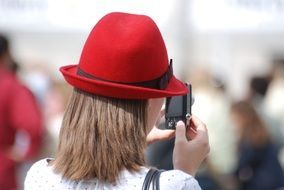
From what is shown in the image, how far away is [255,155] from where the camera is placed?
24.3 feet

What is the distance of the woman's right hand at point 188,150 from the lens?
2641 mm

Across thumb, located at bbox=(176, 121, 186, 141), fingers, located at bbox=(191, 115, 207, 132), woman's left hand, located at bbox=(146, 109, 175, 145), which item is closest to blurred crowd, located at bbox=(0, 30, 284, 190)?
woman's left hand, located at bbox=(146, 109, 175, 145)

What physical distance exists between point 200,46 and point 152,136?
11.9 metres

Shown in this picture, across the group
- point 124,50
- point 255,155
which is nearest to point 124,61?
point 124,50

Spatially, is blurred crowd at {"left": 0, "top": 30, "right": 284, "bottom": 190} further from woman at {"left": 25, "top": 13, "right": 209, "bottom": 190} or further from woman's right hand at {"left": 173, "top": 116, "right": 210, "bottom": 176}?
woman at {"left": 25, "top": 13, "right": 209, "bottom": 190}

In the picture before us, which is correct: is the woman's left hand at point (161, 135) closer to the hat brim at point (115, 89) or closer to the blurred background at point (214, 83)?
the hat brim at point (115, 89)

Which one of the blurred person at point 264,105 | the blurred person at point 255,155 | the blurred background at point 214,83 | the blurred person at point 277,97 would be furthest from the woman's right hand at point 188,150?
the blurred person at point 277,97

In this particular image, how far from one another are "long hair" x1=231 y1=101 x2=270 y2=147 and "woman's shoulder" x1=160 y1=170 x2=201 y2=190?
4884 millimetres

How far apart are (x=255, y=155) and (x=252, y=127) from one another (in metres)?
0.21

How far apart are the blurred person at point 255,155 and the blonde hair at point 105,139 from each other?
4843mm

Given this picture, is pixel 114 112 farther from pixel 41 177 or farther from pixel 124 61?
pixel 41 177

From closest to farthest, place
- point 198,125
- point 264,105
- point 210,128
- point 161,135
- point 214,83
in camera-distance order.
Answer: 1. point 198,125
2. point 161,135
3. point 210,128
4. point 264,105
5. point 214,83

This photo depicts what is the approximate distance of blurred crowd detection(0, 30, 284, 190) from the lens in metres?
6.09

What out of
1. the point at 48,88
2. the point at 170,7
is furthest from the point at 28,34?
the point at 170,7
